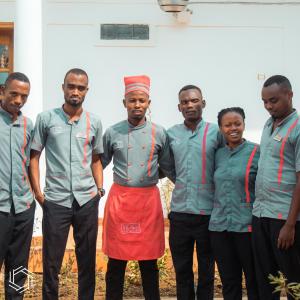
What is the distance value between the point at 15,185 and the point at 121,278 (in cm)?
114

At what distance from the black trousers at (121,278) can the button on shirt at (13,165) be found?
0.87 metres

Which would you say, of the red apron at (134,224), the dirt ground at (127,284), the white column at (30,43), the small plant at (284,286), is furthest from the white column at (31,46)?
the small plant at (284,286)

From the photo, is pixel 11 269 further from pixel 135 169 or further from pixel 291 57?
pixel 291 57

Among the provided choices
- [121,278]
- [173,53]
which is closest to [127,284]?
[121,278]

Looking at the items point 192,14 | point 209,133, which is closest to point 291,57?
point 192,14

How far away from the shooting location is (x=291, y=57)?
8.66 m

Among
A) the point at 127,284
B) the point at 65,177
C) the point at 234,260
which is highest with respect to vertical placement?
the point at 65,177

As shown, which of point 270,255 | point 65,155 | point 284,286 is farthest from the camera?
point 65,155

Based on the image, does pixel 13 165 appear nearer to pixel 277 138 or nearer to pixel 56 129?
pixel 56 129

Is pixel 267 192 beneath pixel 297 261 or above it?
above

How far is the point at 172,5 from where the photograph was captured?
8094 millimetres

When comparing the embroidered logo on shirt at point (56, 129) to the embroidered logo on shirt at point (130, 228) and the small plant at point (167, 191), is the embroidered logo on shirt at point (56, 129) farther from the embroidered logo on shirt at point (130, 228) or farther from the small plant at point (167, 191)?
the small plant at point (167, 191)

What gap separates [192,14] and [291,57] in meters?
1.22

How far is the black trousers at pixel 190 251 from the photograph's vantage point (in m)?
5.75
